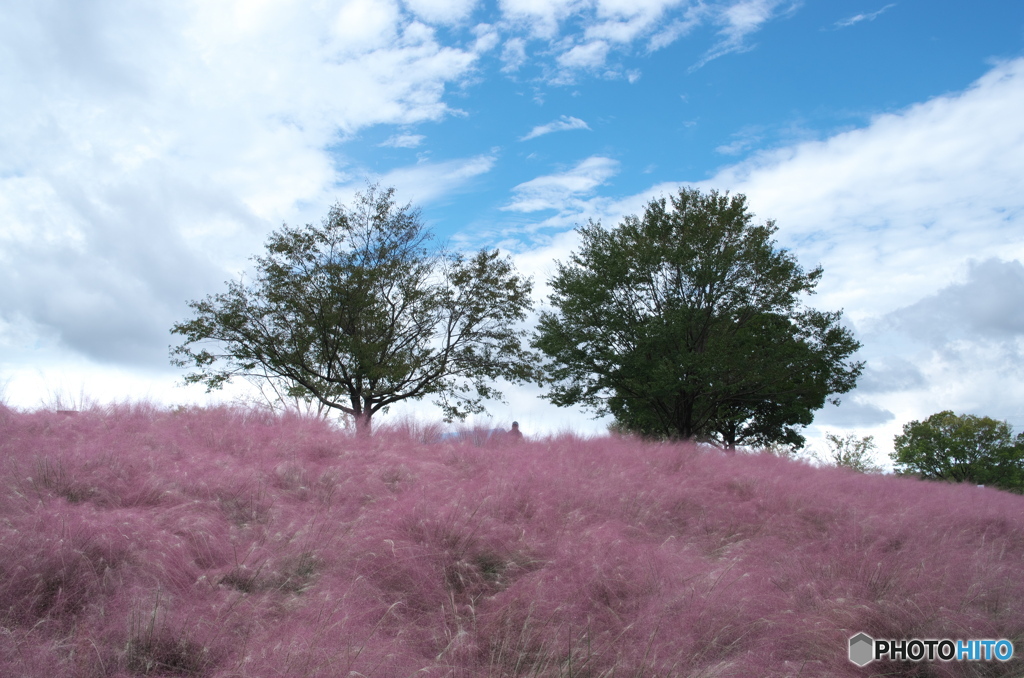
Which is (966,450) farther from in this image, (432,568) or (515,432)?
(432,568)

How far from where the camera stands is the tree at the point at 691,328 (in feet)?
80.4

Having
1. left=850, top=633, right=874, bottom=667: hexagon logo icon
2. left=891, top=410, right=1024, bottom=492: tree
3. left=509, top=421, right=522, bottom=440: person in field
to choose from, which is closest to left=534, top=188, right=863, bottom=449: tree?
left=509, top=421, right=522, bottom=440: person in field

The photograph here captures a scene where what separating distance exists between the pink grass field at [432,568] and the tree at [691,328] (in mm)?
14713

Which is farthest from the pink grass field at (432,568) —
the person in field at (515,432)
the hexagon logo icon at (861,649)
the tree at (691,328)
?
the tree at (691,328)

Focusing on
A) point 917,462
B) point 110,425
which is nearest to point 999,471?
point 917,462

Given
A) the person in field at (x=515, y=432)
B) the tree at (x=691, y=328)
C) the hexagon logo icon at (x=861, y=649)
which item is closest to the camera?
the hexagon logo icon at (x=861, y=649)

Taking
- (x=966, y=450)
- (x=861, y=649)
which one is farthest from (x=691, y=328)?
(x=966, y=450)

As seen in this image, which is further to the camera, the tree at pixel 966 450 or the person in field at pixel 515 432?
the tree at pixel 966 450

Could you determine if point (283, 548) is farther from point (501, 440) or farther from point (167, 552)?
point (501, 440)

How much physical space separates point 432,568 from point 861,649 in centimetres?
391

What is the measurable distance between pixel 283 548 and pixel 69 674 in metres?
2.06

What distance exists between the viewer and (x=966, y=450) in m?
44.6

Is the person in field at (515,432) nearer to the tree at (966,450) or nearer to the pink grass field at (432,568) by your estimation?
the pink grass field at (432,568)

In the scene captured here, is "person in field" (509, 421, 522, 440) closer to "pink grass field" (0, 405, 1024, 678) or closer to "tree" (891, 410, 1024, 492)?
"pink grass field" (0, 405, 1024, 678)
